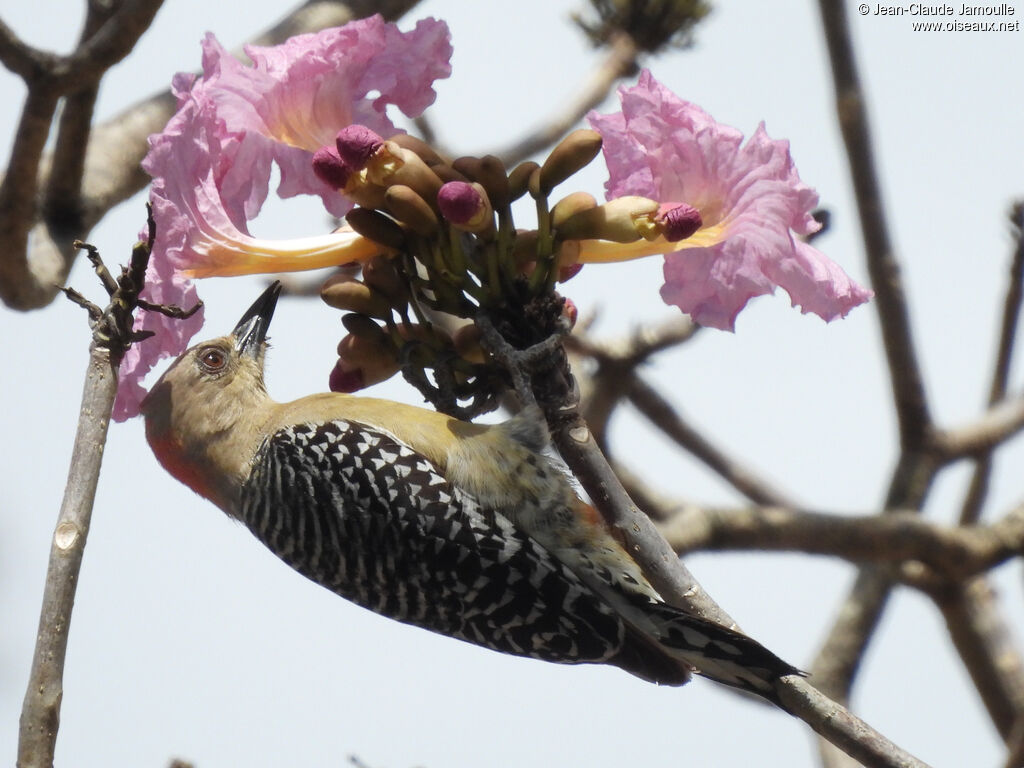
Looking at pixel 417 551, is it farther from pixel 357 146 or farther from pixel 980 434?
pixel 980 434

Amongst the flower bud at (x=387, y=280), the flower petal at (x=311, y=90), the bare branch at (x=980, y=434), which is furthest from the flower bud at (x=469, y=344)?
the bare branch at (x=980, y=434)

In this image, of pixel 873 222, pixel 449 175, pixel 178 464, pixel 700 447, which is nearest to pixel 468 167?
pixel 449 175

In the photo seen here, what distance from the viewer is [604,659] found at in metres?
4.50

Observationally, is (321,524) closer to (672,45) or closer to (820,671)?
(820,671)

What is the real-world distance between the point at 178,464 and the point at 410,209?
2390 millimetres

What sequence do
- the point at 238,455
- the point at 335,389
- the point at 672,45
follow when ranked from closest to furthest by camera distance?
1. the point at 335,389
2. the point at 238,455
3. the point at 672,45

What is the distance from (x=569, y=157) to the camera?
336cm

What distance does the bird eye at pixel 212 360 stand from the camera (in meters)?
5.12

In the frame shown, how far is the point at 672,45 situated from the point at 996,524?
140 inches

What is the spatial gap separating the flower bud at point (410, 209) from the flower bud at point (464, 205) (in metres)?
0.07

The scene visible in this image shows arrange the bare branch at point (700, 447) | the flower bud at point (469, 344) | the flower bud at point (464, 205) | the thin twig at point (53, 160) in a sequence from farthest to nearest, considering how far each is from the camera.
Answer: the bare branch at point (700, 447) < the thin twig at point (53, 160) < the flower bud at point (469, 344) < the flower bud at point (464, 205)

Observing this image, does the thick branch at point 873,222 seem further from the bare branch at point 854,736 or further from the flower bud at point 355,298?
the bare branch at point 854,736

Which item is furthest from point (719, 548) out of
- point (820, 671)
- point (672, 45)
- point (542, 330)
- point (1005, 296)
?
point (542, 330)

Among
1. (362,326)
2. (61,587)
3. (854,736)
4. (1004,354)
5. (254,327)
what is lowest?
(61,587)
